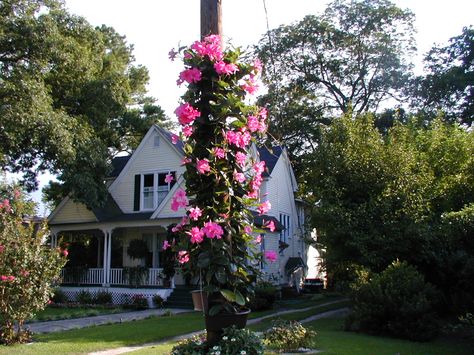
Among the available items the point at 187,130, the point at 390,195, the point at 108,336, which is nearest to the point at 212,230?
the point at 187,130

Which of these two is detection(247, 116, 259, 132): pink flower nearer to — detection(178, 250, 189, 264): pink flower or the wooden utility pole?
the wooden utility pole

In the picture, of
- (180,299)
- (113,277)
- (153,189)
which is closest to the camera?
(180,299)

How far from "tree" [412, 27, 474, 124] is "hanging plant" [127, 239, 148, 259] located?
1881cm

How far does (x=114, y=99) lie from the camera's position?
26109 millimetres

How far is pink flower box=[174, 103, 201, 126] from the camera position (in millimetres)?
6109

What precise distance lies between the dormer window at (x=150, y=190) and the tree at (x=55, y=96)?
1813 millimetres

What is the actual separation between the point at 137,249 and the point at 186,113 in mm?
19790

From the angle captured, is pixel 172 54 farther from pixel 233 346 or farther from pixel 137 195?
pixel 137 195

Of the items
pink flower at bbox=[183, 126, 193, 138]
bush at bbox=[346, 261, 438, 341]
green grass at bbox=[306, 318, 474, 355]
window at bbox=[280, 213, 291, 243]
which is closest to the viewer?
pink flower at bbox=[183, 126, 193, 138]

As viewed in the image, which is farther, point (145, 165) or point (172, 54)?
point (145, 165)

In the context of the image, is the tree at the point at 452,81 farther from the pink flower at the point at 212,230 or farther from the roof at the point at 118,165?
the pink flower at the point at 212,230

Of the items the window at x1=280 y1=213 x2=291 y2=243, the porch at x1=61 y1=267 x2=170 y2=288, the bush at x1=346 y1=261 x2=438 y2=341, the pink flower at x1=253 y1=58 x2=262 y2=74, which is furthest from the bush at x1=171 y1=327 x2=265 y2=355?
the window at x1=280 y1=213 x2=291 y2=243

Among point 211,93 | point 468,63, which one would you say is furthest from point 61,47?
point 468,63

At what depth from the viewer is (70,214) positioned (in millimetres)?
26766
